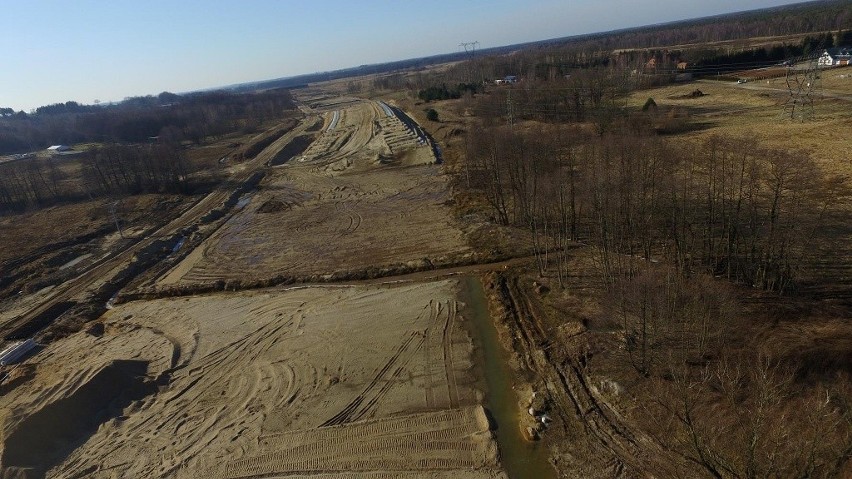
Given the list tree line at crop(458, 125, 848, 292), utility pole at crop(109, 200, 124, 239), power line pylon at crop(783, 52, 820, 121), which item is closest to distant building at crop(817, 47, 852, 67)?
power line pylon at crop(783, 52, 820, 121)

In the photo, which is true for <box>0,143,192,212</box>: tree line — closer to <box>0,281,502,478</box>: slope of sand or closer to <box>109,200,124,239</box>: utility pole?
<box>109,200,124,239</box>: utility pole

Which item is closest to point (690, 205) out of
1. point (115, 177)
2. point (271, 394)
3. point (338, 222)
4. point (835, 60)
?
point (271, 394)

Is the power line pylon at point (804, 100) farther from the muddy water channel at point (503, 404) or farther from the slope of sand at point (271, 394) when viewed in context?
the slope of sand at point (271, 394)

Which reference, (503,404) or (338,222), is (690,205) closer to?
(503,404)

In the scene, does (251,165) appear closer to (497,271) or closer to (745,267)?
(497,271)

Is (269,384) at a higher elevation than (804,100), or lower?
lower

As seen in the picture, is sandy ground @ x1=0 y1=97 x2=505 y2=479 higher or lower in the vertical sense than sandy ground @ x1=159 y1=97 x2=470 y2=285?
lower
